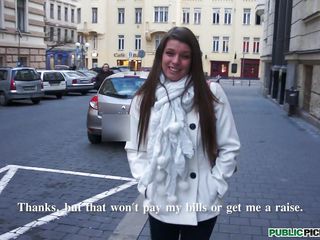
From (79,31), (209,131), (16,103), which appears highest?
(79,31)

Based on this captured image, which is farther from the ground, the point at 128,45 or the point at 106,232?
the point at 128,45

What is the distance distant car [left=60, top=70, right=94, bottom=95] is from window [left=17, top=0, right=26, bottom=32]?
15.1 feet

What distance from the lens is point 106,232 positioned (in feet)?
14.7

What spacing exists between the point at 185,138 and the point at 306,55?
12502 millimetres

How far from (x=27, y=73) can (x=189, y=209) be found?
17.4 metres

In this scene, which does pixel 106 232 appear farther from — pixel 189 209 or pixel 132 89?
pixel 132 89

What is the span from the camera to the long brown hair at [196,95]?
7.95ft

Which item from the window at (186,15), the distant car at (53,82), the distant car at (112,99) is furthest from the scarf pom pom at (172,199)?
the window at (186,15)

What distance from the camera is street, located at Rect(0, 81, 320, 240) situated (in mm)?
4656

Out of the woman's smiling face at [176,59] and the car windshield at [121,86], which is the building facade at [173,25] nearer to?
the car windshield at [121,86]

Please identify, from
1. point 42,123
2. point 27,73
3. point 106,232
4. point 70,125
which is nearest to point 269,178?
point 106,232

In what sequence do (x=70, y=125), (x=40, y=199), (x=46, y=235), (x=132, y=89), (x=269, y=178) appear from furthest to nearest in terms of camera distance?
(x=70, y=125) → (x=132, y=89) → (x=269, y=178) → (x=40, y=199) → (x=46, y=235)

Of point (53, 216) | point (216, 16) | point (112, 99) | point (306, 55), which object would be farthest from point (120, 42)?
point (53, 216)

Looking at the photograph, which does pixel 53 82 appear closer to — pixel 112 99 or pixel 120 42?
pixel 112 99
